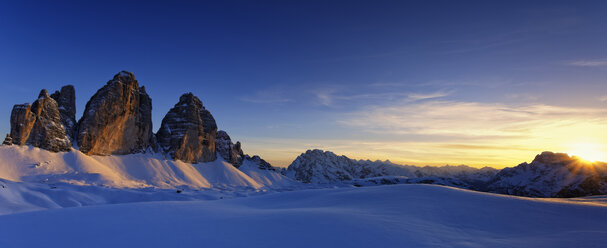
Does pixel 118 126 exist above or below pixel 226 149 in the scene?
above

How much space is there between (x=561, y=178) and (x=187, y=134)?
221m

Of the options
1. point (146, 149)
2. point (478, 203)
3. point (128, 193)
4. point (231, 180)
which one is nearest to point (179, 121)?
point (146, 149)

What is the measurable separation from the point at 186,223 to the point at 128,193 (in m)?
56.1

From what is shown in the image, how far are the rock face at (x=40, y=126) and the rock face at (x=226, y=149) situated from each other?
67760 millimetres

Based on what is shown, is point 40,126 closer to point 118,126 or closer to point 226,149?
point 118,126

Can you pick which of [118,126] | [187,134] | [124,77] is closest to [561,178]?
[187,134]

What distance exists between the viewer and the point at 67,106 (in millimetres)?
86250

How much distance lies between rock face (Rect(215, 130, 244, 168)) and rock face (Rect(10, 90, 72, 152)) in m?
67.8

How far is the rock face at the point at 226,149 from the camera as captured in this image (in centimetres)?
14026

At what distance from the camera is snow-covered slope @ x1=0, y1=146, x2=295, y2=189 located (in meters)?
63.5

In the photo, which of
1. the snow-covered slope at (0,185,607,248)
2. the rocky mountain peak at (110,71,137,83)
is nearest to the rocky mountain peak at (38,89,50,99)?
the rocky mountain peak at (110,71,137,83)

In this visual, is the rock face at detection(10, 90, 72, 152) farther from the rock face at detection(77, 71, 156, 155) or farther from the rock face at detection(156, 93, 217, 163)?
the rock face at detection(156, 93, 217, 163)

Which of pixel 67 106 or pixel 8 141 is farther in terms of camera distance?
pixel 67 106

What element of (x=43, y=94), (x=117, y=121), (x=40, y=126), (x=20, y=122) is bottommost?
(x=40, y=126)
